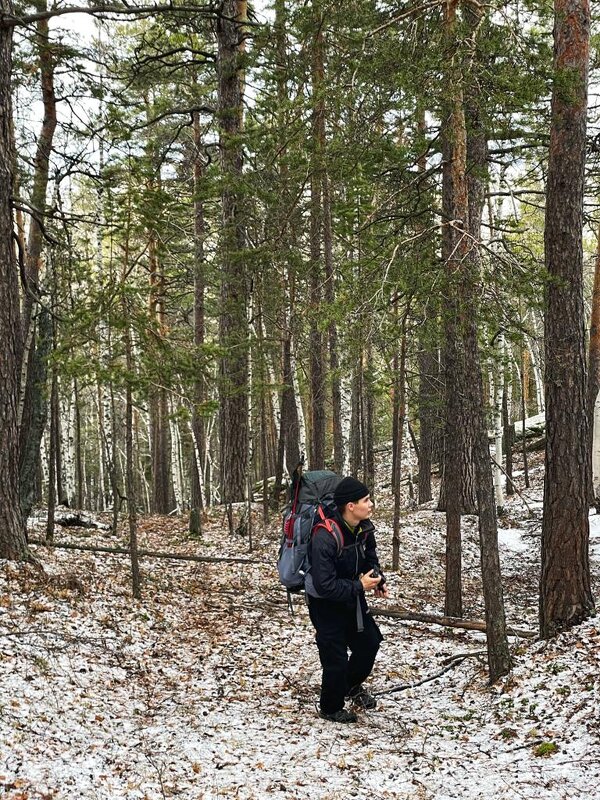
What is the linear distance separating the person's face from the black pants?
810 millimetres

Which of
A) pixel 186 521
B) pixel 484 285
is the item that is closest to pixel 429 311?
pixel 484 285

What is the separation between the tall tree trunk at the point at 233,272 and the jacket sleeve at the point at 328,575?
775 cm

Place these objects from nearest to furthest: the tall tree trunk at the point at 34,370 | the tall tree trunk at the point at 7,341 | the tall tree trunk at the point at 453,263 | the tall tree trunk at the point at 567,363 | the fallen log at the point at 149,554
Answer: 1. the tall tree trunk at the point at 453,263
2. the tall tree trunk at the point at 567,363
3. the tall tree trunk at the point at 7,341
4. the tall tree trunk at the point at 34,370
5. the fallen log at the point at 149,554

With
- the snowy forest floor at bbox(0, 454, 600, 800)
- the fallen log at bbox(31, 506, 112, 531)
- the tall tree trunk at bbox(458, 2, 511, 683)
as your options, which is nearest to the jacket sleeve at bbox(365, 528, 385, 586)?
the tall tree trunk at bbox(458, 2, 511, 683)

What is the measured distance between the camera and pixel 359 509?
5746 millimetres

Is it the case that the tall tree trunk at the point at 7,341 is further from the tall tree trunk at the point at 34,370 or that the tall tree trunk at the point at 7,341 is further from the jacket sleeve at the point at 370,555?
the jacket sleeve at the point at 370,555

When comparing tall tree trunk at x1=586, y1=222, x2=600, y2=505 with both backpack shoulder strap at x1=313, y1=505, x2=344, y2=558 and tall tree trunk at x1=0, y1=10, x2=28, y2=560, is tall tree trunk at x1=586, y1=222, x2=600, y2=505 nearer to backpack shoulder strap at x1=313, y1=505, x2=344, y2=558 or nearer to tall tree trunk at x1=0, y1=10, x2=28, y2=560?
backpack shoulder strap at x1=313, y1=505, x2=344, y2=558

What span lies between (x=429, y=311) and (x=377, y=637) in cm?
519

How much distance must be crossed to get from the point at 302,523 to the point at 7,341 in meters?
5.14

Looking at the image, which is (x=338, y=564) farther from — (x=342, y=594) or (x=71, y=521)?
(x=71, y=521)

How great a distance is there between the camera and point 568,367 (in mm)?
6609

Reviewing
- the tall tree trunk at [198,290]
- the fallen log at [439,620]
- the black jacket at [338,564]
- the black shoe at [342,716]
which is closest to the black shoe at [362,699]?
the black shoe at [342,716]

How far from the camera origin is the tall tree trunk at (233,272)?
45.3 feet

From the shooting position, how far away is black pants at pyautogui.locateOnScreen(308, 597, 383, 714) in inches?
225
